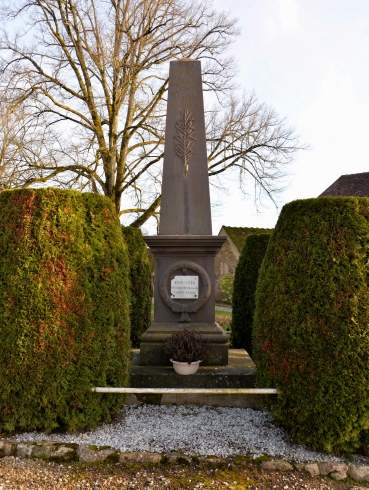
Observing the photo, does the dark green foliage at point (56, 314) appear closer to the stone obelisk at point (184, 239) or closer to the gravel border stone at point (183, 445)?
the gravel border stone at point (183, 445)

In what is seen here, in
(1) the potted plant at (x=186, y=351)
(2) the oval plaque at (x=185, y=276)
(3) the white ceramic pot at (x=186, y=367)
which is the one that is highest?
(2) the oval plaque at (x=185, y=276)

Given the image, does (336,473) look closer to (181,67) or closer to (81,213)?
(81,213)

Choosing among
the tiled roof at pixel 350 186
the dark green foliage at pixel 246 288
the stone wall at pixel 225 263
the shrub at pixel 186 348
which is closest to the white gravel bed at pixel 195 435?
the shrub at pixel 186 348

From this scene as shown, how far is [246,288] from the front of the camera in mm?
6527

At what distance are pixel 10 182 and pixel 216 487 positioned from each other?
39.8ft

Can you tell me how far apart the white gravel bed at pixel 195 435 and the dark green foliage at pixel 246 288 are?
2.66m

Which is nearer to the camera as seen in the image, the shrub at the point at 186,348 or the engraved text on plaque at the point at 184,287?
the shrub at the point at 186,348

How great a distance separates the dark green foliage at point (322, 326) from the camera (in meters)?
2.91

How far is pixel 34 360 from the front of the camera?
316 centimetres

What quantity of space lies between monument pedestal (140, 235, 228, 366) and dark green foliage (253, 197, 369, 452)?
1520mm

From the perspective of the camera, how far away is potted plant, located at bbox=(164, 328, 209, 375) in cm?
409

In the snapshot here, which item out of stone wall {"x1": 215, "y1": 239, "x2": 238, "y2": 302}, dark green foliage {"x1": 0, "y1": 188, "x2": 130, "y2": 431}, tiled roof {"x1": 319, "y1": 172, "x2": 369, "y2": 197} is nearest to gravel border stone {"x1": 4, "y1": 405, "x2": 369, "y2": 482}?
dark green foliage {"x1": 0, "y1": 188, "x2": 130, "y2": 431}

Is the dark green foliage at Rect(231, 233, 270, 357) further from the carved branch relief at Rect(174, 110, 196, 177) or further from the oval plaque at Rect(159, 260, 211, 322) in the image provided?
the carved branch relief at Rect(174, 110, 196, 177)

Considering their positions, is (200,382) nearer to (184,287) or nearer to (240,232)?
(184,287)
